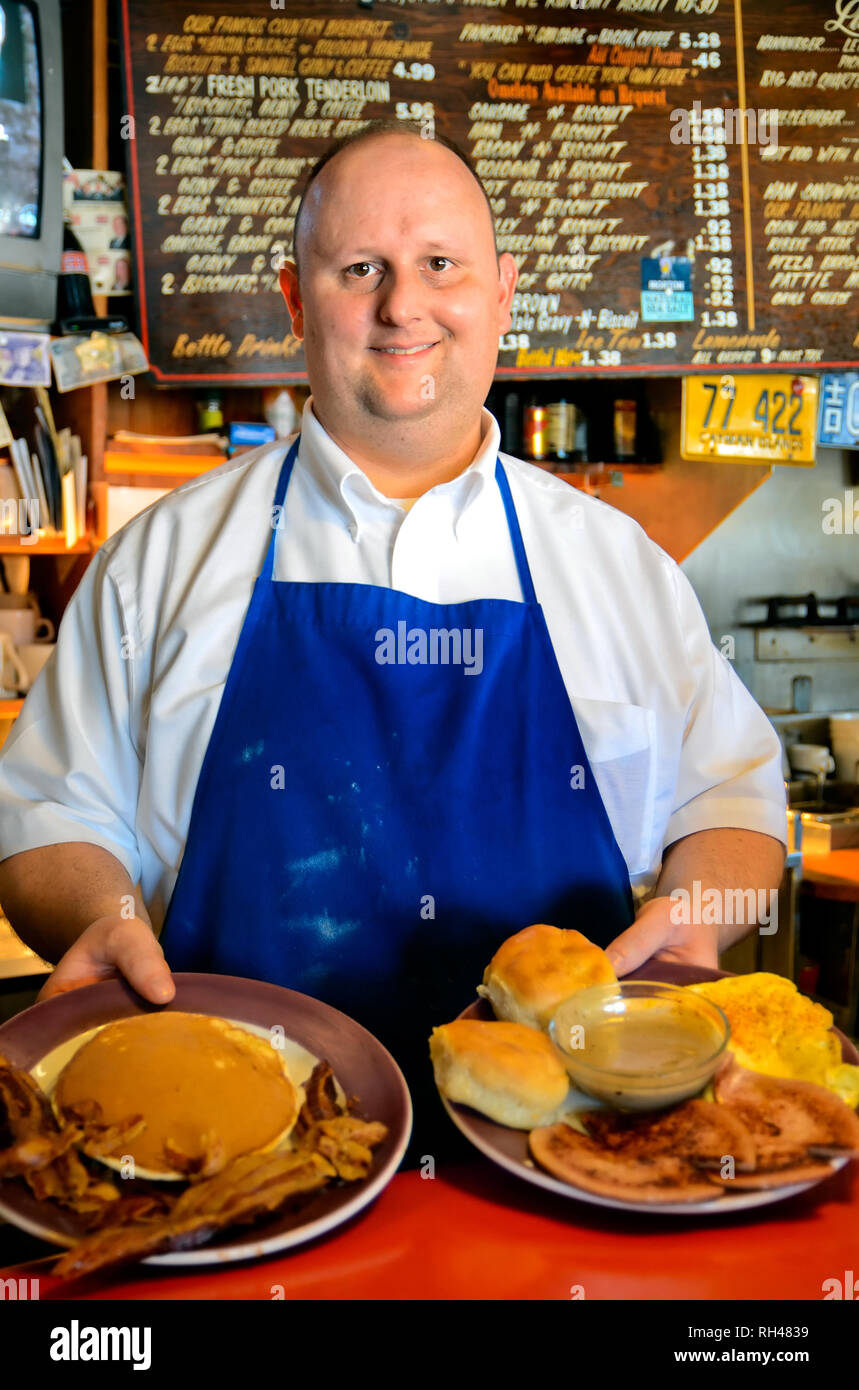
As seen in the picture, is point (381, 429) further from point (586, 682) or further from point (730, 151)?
point (730, 151)

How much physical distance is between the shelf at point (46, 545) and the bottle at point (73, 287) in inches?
23.4

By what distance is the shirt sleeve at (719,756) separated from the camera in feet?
5.34

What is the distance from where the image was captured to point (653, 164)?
11.1ft

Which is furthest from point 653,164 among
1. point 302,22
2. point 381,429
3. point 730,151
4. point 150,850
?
point 150,850

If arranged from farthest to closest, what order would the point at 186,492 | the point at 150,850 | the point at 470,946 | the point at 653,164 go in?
the point at 653,164 < the point at 186,492 < the point at 150,850 < the point at 470,946

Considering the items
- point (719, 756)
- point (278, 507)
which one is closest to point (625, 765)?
point (719, 756)

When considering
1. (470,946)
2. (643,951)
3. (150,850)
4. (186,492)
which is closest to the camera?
(643,951)

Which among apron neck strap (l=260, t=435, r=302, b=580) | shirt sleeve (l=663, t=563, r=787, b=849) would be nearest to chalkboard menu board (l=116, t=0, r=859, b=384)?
apron neck strap (l=260, t=435, r=302, b=580)

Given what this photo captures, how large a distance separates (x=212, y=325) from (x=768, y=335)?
167cm

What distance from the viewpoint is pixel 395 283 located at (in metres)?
1.65

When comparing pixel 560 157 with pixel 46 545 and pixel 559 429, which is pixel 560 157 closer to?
pixel 559 429

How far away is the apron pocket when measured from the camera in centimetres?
165

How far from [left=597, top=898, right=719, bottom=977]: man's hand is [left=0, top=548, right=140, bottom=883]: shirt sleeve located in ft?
2.47

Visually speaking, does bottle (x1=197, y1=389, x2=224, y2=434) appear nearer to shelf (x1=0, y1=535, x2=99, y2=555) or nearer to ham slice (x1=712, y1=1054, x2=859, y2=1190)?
shelf (x1=0, y1=535, x2=99, y2=555)
